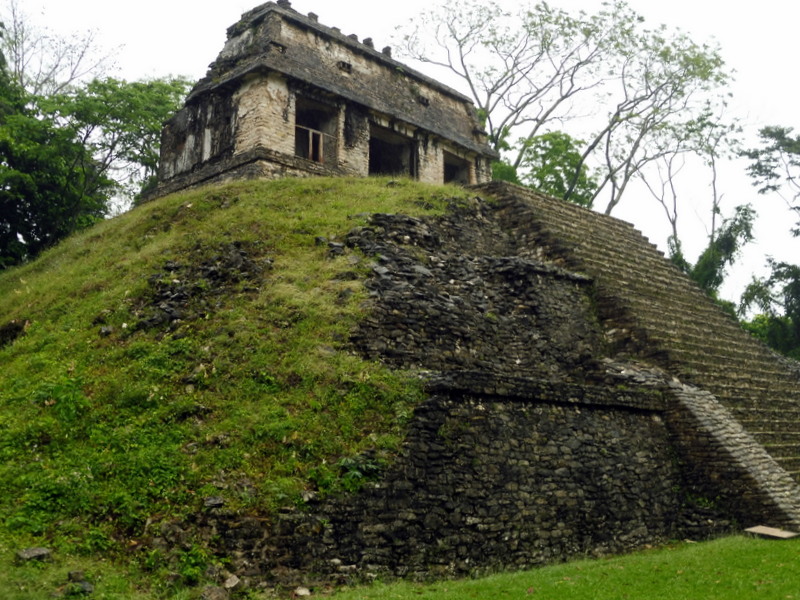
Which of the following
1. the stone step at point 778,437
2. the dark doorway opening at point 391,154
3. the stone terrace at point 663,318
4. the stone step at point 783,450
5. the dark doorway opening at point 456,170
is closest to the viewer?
the stone step at point 783,450

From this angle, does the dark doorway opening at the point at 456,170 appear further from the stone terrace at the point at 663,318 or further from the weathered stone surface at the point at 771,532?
the weathered stone surface at the point at 771,532

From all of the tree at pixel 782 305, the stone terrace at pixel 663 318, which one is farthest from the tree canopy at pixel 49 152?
the tree at pixel 782 305

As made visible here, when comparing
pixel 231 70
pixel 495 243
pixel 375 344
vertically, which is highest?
pixel 231 70

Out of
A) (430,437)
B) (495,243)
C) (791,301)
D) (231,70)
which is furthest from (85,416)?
(791,301)

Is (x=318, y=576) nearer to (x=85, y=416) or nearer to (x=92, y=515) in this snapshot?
(x=92, y=515)

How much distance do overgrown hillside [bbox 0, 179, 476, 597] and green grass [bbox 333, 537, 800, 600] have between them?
1.40 meters

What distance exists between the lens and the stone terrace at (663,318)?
12.4 m

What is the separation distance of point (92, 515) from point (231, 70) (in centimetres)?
1365

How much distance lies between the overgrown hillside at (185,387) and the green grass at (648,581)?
1.40 m

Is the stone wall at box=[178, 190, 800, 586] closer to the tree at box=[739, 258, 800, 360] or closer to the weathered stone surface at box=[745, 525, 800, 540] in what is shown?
the weathered stone surface at box=[745, 525, 800, 540]

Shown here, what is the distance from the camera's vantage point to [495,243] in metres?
14.8

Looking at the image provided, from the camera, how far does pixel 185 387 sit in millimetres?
8742

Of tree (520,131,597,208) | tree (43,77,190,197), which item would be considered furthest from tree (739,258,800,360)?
tree (43,77,190,197)

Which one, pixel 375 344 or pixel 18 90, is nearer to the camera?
pixel 375 344
